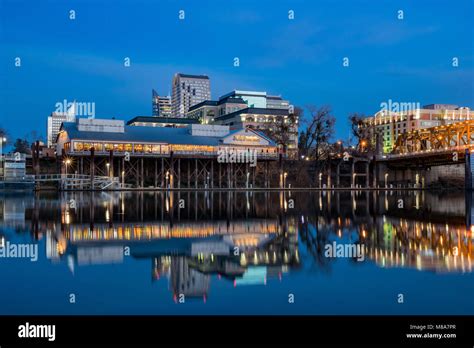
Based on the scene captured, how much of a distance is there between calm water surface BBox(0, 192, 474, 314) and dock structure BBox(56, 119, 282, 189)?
59109mm

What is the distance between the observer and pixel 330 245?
60.6 ft

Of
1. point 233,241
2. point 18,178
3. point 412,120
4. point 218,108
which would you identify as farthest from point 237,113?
point 233,241

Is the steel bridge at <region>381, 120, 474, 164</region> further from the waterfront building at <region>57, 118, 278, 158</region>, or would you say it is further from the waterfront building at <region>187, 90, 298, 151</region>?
the waterfront building at <region>187, 90, 298, 151</region>

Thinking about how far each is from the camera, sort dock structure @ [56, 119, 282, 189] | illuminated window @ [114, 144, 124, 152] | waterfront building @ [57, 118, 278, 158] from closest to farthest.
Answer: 1. dock structure @ [56, 119, 282, 189]
2. waterfront building @ [57, 118, 278, 158]
3. illuminated window @ [114, 144, 124, 152]

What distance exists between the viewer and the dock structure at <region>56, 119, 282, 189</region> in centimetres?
8297

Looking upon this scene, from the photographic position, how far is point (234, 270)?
13953mm

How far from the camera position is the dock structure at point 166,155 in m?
83.0

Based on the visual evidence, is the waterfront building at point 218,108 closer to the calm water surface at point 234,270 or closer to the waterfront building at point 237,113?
the waterfront building at point 237,113

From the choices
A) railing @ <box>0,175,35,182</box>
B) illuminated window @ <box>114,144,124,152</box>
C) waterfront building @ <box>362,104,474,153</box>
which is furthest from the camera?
waterfront building @ <box>362,104,474,153</box>

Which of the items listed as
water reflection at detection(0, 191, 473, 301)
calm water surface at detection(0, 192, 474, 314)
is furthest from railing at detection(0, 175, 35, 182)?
calm water surface at detection(0, 192, 474, 314)

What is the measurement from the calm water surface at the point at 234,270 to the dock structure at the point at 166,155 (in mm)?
59109

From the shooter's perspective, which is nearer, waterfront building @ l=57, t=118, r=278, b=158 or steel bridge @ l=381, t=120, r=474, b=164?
waterfront building @ l=57, t=118, r=278, b=158
